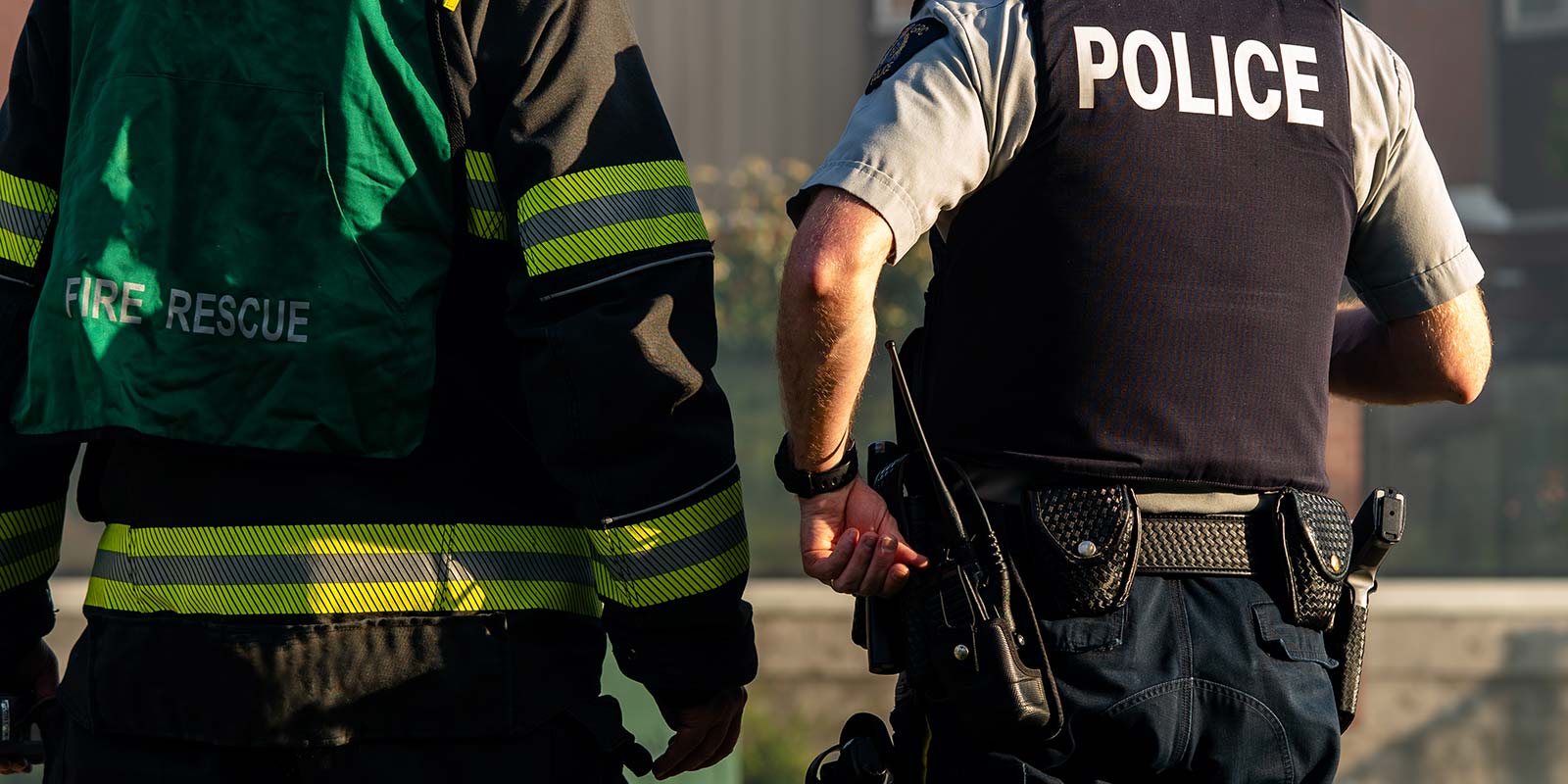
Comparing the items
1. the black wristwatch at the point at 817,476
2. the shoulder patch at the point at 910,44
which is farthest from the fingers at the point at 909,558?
the shoulder patch at the point at 910,44

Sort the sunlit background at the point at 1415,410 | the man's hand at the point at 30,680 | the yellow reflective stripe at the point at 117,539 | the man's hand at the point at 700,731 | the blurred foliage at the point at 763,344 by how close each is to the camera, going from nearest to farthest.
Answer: the yellow reflective stripe at the point at 117,539, the man's hand at the point at 700,731, the man's hand at the point at 30,680, the sunlit background at the point at 1415,410, the blurred foliage at the point at 763,344

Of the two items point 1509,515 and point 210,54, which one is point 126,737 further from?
point 1509,515

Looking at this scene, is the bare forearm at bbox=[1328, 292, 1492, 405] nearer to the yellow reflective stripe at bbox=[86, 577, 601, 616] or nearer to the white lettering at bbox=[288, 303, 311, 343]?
the yellow reflective stripe at bbox=[86, 577, 601, 616]

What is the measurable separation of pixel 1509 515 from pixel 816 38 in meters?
3.28

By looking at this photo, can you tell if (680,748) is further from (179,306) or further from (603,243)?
(179,306)

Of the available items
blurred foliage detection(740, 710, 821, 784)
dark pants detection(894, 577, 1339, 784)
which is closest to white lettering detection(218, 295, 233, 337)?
dark pants detection(894, 577, 1339, 784)

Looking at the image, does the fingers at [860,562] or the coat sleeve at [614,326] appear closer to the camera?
the coat sleeve at [614,326]

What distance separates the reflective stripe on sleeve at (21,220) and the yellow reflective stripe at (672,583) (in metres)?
0.83

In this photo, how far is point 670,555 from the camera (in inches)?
72.1

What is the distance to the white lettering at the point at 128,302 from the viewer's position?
1766mm

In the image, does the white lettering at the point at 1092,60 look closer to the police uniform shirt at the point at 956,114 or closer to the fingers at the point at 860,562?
the police uniform shirt at the point at 956,114

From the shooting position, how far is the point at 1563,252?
6.05 metres

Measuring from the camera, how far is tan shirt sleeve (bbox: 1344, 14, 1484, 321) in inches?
78.6

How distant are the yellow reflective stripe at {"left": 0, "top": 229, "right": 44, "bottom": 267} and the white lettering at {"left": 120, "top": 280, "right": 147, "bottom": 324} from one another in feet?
0.90
